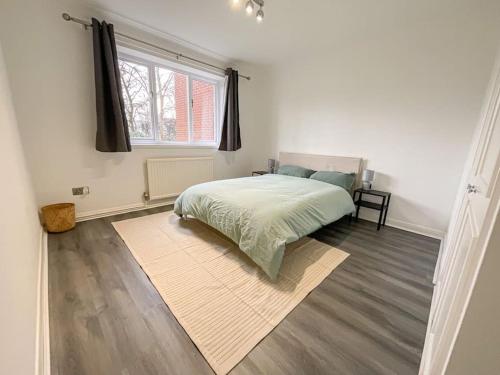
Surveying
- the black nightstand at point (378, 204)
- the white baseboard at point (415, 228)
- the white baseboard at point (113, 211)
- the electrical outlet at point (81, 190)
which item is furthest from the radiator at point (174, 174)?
the white baseboard at point (415, 228)

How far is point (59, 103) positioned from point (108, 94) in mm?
506

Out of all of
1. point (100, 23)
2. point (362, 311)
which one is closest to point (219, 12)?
point (100, 23)

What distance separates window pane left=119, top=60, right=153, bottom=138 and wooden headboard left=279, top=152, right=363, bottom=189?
2.42 metres

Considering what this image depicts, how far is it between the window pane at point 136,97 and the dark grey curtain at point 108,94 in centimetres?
37

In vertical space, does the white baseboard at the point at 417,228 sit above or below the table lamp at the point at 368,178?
below

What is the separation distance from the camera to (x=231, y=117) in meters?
3.88

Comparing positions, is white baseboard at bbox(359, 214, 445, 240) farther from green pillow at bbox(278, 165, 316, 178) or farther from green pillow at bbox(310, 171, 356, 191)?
green pillow at bbox(278, 165, 316, 178)

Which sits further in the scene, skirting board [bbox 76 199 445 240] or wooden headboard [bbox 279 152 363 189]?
wooden headboard [bbox 279 152 363 189]

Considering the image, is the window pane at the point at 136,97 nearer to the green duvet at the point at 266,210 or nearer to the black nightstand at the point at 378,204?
the green duvet at the point at 266,210

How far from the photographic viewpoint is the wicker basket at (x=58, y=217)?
87.5 inches

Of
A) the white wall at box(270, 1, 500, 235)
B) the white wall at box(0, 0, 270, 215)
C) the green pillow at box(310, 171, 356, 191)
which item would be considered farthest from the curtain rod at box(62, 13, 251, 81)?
the green pillow at box(310, 171, 356, 191)

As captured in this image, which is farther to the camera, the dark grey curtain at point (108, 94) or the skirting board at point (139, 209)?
the skirting board at point (139, 209)

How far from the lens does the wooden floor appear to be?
1.06m

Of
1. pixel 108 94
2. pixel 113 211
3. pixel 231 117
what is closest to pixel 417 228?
pixel 231 117
